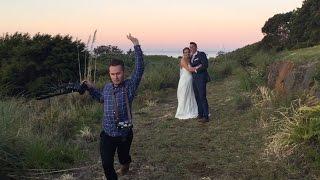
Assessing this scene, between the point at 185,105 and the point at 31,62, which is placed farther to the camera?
the point at 31,62

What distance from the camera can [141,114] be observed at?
1388cm

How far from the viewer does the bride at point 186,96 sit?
13.1 m

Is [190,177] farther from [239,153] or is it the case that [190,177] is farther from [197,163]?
[239,153]

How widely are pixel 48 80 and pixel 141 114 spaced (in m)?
8.52

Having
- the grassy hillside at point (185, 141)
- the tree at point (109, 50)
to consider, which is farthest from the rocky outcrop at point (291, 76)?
the tree at point (109, 50)

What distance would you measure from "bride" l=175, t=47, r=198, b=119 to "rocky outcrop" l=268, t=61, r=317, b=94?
5.98 feet

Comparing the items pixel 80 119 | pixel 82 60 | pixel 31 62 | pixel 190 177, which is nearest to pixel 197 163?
pixel 190 177

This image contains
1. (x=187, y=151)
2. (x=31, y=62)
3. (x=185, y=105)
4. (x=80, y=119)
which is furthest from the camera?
(x=31, y=62)

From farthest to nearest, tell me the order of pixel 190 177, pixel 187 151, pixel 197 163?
1. pixel 187 151
2. pixel 197 163
3. pixel 190 177

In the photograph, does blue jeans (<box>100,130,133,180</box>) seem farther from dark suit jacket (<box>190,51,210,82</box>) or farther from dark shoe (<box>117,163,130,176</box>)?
dark suit jacket (<box>190,51,210,82</box>)

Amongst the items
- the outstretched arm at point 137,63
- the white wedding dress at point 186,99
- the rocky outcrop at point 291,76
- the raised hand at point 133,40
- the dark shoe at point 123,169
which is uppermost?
the raised hand at point 133,40

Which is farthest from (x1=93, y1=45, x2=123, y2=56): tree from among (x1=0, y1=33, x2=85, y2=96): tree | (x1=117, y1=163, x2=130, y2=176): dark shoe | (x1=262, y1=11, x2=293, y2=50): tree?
(x1=117, y1=163, x2=130, y2=176): dark shoe

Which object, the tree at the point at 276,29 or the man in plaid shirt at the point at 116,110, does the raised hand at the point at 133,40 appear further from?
the tree at the point at 276,29

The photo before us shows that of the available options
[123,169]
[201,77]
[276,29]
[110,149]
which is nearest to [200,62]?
[201,77]
